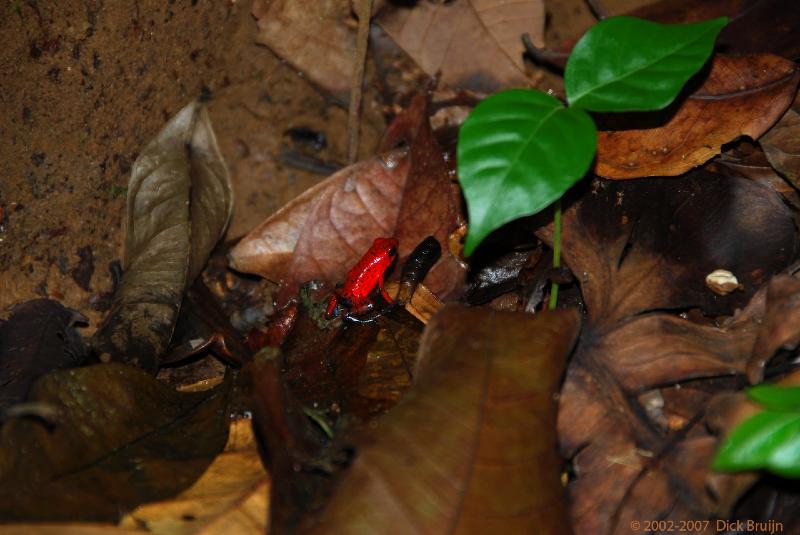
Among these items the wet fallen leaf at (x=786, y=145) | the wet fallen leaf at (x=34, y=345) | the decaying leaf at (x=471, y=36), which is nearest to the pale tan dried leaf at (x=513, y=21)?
the decaying leaf at (x=471, y=36)

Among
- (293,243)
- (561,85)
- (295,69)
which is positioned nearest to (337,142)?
(295,69)

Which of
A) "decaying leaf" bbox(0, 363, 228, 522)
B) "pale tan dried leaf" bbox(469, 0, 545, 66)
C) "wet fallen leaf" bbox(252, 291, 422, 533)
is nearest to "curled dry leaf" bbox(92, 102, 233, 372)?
"decaying leaf" bbox(0, 363, 228, 522)

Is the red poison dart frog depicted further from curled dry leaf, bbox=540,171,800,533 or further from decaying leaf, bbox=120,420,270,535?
decaying leaf, bbox=120,420,270,535

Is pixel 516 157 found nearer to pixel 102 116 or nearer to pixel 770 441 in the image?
pixel 770 441

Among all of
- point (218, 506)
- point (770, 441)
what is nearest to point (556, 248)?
point (770, 441)

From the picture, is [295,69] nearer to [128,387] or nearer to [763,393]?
[128,387]

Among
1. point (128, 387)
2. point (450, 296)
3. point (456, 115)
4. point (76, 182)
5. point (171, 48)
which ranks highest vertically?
point (171, 48)
